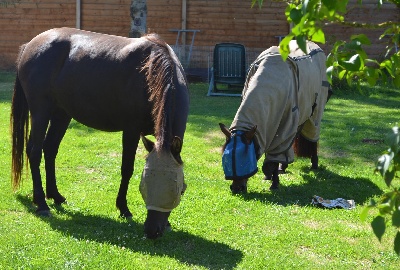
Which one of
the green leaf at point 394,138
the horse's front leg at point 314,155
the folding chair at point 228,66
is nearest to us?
the green leaf at point 394,138

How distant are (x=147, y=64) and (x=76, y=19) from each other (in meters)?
13.8

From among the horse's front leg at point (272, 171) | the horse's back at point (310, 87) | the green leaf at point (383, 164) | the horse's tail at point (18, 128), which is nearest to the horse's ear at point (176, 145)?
the horse's tail at point (18, 128)

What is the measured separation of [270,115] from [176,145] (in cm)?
229

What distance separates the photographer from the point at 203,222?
5.77m

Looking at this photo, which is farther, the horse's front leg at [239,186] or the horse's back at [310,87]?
the horse's back at [310,87]

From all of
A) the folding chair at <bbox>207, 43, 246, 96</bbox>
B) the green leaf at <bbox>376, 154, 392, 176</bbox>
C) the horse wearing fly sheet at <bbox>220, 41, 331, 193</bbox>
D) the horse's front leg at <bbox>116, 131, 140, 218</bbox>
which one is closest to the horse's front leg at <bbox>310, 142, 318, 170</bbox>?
the horse wearing fly sheet at <bbox>220, 41, 331, 193</bbox>

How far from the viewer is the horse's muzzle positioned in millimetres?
4895

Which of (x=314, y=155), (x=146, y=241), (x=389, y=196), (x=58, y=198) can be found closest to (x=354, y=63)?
(x=389, y=196)

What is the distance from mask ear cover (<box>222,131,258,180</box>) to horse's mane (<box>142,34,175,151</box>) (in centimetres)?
148

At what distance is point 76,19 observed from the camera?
18.5 metres

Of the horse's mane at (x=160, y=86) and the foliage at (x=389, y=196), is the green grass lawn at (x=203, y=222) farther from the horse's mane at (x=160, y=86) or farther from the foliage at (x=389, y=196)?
the foliage at (x=389, y=196)

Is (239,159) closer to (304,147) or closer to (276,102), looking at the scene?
(276,102)

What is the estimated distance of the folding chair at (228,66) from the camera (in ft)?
49.1

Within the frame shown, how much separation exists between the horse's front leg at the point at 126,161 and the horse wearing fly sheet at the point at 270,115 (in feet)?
3.98
